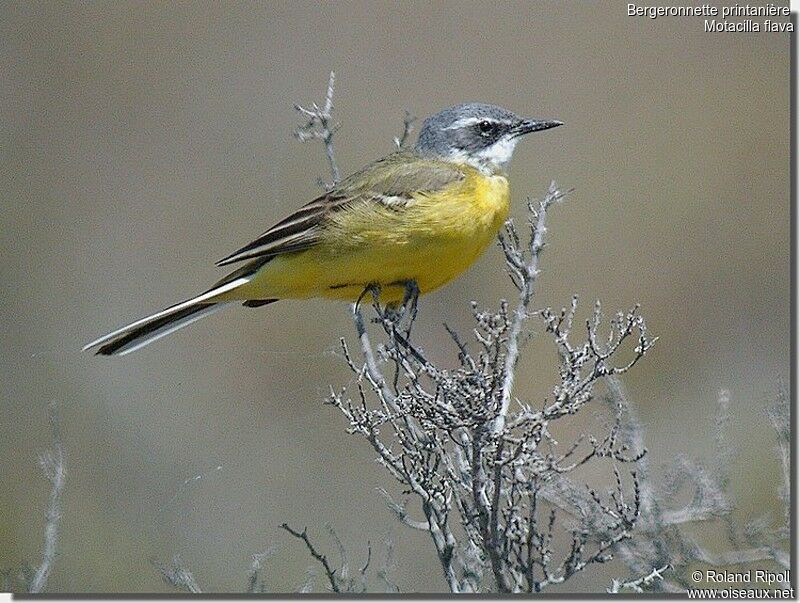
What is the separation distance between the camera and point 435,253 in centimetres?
351

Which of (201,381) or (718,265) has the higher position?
(718,265)

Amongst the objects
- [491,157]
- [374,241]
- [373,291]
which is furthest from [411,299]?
[491,157]

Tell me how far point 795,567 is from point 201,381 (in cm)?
289

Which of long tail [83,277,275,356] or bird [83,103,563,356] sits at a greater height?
bird [83,103,563,356]

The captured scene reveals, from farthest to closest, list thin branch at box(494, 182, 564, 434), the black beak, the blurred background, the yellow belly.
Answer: the blurred background → the black beak → the yellow belly → thin branch at box(494, 182, 564, 434)

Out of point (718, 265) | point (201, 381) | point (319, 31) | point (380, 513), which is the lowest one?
point (380, 513)

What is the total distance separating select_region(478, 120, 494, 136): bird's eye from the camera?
152 inches

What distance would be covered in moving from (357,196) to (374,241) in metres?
0.20

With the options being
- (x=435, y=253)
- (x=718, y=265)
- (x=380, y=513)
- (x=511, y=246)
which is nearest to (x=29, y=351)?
(x=380, y=513)

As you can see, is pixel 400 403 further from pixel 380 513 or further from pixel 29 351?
pixel 29 351

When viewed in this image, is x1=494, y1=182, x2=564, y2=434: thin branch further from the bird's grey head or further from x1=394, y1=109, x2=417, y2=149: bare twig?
x1=394, y1=109, x2=417, y2=149: bare twig

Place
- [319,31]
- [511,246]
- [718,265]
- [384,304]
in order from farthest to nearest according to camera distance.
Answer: [718,265] < [319,31] < [384,304] < [511,246]

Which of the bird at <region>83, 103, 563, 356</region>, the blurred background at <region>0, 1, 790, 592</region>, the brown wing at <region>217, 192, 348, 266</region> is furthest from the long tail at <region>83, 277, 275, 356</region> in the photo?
the blurred background at <region>0, 1, 790, 592</region>

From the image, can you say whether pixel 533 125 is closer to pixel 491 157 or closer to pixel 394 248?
pixel 491 157
